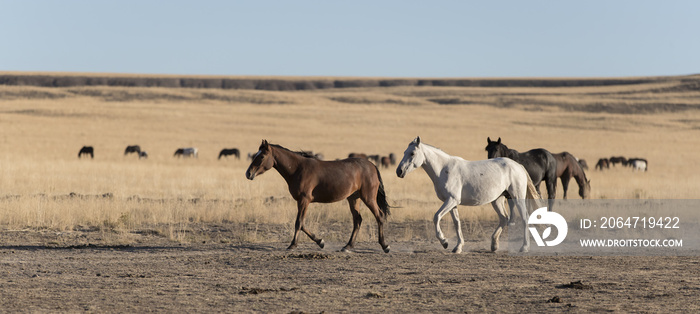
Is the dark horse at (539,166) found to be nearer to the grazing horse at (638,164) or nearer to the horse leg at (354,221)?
the horse leg at (354,221)

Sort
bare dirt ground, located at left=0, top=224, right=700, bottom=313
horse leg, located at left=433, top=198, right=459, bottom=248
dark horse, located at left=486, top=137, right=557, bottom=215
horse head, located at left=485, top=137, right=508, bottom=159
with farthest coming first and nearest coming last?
dark horse, located at left=486, top=137, right=557, bottom=215 < horse head, located at left=485, top=137, right=508, bottom=159 < horse leg, located at left=433, top=198, right=459, bottom=248 < bare dirt ground, located at left=0, top=224, right=700, bottom=313

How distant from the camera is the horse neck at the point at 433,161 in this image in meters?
13.0

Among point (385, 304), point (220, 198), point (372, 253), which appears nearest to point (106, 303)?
point (385, 304)

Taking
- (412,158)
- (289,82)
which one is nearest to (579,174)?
(412,158)

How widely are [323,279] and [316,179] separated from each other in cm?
310

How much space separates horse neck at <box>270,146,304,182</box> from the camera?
13.2 m

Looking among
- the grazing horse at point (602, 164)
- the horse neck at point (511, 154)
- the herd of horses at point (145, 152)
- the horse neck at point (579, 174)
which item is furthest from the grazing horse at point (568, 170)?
the herd of horses at point (145, 152)

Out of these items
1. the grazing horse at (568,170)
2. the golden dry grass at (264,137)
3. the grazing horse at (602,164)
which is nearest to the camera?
the golden dry grass at (264,137)

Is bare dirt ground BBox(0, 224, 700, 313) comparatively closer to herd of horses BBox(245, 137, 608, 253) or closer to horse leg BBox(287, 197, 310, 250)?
horse leg BBox(287, 197, 310, 250)

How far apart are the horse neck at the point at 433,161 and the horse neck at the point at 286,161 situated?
194cm

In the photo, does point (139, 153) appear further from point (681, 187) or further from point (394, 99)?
point (394, 99)

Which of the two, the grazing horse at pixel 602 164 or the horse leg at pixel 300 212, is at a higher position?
the horse leg at pixel 300 212

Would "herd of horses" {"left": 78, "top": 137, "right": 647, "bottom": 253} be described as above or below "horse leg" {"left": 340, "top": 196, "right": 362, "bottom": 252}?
above

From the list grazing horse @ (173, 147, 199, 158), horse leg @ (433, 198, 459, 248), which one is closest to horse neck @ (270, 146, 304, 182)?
horse leg @ (433, 198, 459, 248)
